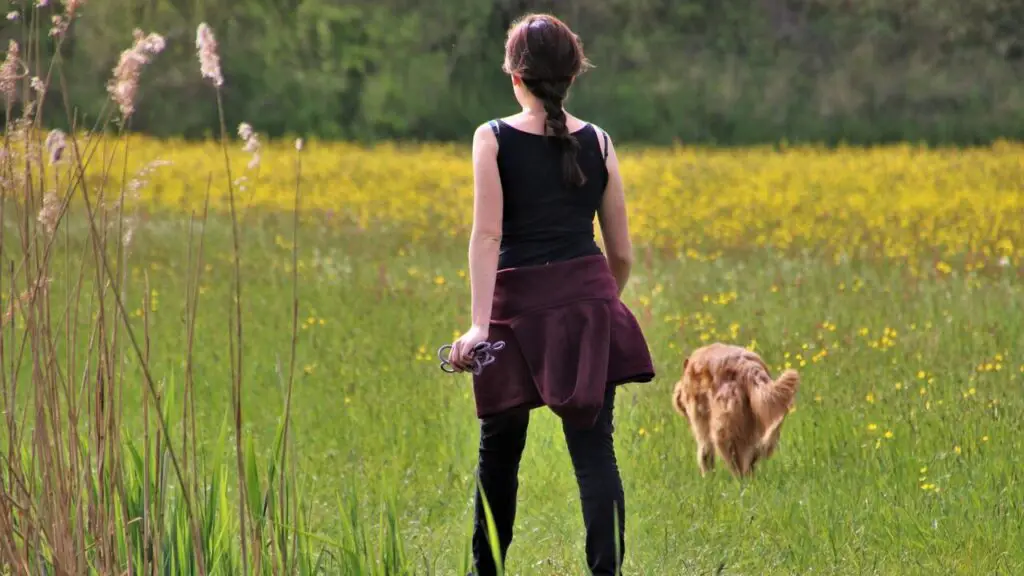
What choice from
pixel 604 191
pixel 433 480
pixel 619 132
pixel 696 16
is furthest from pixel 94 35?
pixel 604 191

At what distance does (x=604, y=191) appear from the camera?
13.6 ft

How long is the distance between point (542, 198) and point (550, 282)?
0.21 meters

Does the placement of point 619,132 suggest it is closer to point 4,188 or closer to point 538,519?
point 538,519

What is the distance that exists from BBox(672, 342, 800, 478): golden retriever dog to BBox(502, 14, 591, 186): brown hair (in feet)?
6.31

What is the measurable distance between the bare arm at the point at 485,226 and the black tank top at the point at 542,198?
0.13 feet

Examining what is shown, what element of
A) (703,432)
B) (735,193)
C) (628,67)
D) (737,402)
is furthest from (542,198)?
(628,67)

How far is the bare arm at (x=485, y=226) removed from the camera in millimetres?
3947

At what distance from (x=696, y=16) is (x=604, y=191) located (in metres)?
20.5

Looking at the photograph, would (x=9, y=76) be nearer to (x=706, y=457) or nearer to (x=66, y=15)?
(x=66, y=15)

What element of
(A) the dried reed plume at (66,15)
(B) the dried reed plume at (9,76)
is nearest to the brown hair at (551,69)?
(A) the dried reed plume at (66,15)

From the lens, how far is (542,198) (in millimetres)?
4020

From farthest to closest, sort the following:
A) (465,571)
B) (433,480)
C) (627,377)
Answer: (433,480) < (627,377) < (465,571)

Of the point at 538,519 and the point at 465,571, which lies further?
the point at 538,519

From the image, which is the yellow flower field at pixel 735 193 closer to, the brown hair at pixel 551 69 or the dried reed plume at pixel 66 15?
the brown hair at pixel 551 69
